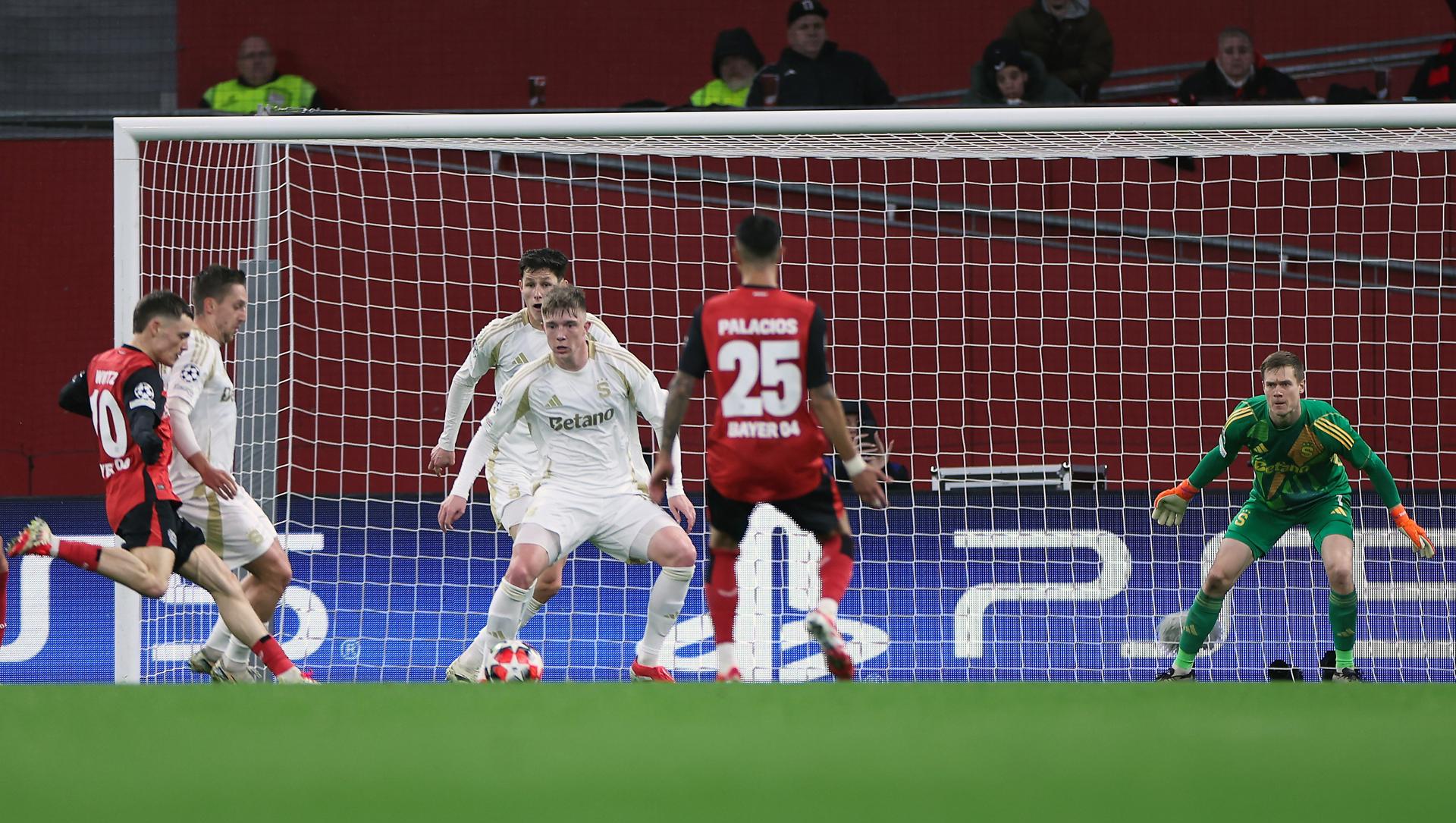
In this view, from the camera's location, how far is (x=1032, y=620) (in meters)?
8.70

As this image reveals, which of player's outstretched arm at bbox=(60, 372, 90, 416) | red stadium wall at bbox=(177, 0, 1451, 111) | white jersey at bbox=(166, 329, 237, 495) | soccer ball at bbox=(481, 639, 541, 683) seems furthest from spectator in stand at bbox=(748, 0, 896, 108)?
player's outstretched arm at bbox=(60, 372, 90, 416)

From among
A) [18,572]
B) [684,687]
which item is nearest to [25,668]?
[18,572]

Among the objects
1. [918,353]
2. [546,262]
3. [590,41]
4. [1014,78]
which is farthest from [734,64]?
[546,262]

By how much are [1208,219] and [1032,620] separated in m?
2.94

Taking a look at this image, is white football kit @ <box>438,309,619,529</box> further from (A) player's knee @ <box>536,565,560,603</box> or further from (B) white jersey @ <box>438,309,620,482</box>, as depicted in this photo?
(A) player's knee @ <box>536,565,560,603</box>

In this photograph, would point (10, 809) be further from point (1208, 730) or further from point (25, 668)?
point (25, 668)

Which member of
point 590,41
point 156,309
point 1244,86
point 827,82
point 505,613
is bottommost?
point 505,613

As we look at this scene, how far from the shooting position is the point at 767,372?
520cm

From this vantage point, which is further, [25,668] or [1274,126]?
[25,668]

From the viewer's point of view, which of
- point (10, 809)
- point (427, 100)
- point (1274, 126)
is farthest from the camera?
point (427, 100)

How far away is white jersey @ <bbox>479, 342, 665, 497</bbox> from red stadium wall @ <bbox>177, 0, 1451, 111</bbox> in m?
5.39

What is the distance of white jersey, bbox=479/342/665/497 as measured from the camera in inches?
285

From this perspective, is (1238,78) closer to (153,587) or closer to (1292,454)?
(1292,454)

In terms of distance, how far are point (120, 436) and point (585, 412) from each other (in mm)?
1922
